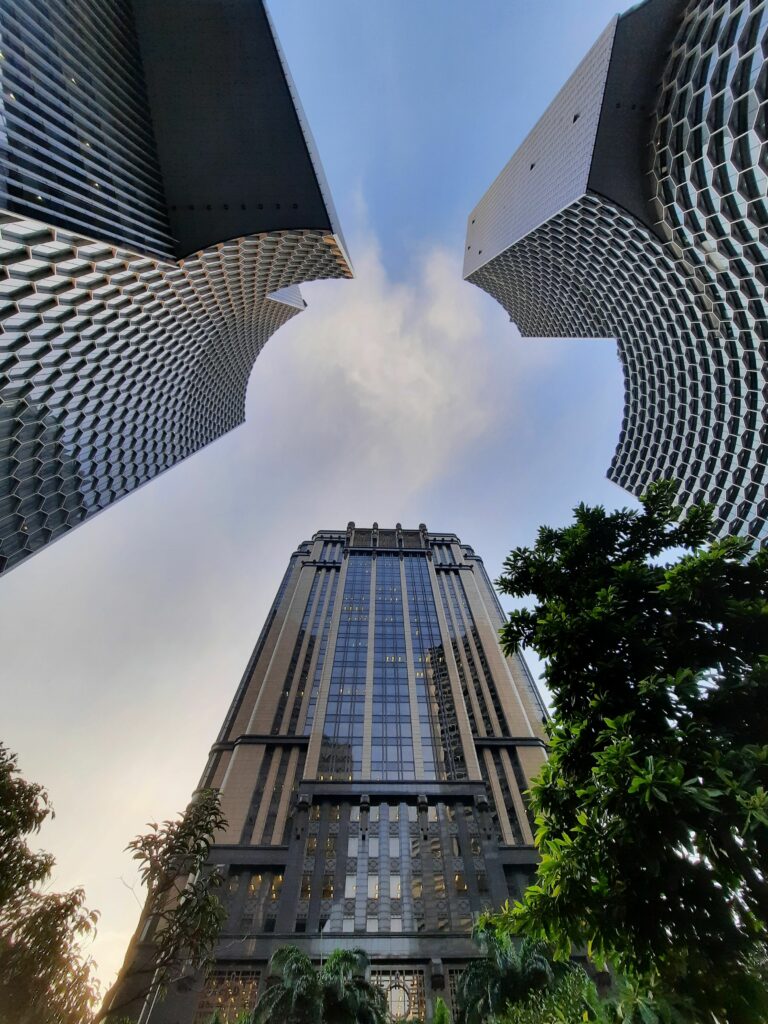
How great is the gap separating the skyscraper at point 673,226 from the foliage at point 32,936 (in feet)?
207

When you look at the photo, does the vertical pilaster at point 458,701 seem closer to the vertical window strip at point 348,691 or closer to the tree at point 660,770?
the vertical window strip at point 348,691

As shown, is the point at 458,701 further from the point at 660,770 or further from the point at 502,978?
the point at 660,770

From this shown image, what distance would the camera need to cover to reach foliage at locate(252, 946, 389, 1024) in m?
25.4

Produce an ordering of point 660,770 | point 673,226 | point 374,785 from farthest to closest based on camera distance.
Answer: point 374,785
point 673,226
point 660,770

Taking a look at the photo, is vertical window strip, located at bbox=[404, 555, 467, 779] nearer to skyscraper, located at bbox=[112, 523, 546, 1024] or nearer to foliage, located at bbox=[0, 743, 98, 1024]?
skyscraper, located at bbox=[112, 523, 546, 1024]

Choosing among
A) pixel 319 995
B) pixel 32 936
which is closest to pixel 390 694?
pixel 319 995

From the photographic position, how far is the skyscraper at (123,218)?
3944 cm

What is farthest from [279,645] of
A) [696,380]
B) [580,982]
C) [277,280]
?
[696,380]

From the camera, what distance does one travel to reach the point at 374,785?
199 feet

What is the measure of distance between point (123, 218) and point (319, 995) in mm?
62086

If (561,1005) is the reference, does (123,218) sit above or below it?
above

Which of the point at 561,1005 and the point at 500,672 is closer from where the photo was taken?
the point at 561,1005

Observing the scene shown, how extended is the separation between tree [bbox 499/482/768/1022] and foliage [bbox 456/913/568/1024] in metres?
20.0

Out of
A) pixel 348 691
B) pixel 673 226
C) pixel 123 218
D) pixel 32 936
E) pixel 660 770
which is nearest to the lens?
pixel 660 770
